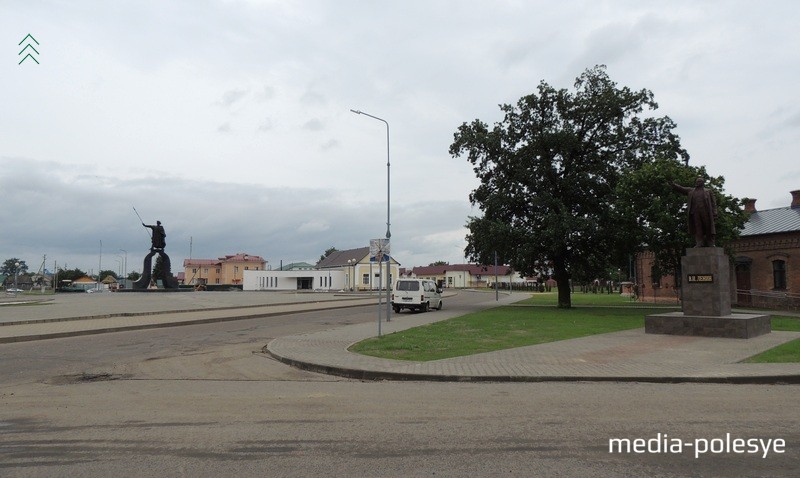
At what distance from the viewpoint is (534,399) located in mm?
7781

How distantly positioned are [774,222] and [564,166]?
17.0 m

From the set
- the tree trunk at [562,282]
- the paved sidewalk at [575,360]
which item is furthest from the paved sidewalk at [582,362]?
the tree trunk at [562,282]

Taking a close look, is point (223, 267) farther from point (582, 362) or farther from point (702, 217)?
point (582, 362)

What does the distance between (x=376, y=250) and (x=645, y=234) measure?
19.0 meters

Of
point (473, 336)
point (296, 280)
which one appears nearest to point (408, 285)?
point (473, 336)

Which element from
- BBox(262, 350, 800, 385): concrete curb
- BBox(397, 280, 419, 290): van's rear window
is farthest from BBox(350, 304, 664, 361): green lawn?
BBox(397, 280, 419, 290): van's rear window

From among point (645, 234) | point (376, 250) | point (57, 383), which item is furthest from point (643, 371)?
point (645, 234)

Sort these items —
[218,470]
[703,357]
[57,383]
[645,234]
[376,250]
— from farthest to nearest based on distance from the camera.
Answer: [645,234]
[376,250]
[703,357]
[57,383]
[218,470]

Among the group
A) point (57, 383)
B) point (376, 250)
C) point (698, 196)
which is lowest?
point (57, 383)

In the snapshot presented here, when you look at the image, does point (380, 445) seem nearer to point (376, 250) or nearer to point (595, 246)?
point (376, 250)

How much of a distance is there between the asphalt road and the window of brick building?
32686 mm

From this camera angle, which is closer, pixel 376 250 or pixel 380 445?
pixel 380 445

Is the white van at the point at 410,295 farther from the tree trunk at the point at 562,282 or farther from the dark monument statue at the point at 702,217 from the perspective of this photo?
the dark monument statue at the point at 702,217

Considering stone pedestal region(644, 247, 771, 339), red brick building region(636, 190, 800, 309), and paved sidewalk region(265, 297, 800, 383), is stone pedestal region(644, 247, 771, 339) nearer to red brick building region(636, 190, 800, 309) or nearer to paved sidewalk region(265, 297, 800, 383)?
paved sidewalk region(265, 297, 800, 383)
